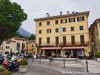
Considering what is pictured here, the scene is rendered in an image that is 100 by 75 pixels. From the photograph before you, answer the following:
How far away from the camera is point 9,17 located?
93.4ft

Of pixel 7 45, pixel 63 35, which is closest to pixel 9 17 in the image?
pixel 63 35

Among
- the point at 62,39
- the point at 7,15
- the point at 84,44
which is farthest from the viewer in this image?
the point at 62,39

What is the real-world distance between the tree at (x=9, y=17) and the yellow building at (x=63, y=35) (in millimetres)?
19849

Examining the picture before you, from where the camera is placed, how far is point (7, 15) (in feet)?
92.5

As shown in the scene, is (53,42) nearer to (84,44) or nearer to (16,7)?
(84,44)

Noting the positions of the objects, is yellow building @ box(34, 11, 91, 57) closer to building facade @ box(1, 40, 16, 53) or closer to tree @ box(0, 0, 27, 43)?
tree @ box(0, 0, 27, 43)

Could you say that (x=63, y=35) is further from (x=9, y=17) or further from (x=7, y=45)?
(x=7, y=45)

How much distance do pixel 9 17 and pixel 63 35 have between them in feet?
75.4

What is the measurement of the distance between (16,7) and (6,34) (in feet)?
15.8

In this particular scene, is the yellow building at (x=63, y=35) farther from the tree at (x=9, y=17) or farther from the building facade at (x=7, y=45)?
the building facade at (x=7, y=45)

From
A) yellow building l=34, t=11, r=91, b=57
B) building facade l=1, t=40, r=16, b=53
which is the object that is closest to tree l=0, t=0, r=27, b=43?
yellow building l=34, t=11, r=91, b=57

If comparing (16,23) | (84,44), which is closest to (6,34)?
(16,23)

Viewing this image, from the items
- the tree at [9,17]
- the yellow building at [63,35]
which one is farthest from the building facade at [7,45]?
the tree at [9,17]

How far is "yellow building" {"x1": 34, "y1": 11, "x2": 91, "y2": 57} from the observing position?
45969 millimetres
